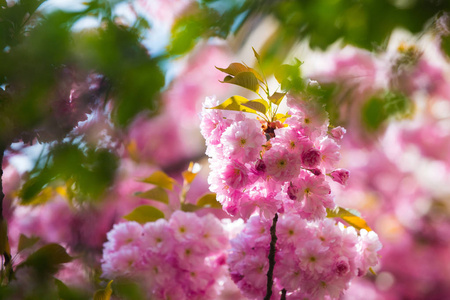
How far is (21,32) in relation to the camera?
0.56 m

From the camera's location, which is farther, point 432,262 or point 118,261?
point 432,262

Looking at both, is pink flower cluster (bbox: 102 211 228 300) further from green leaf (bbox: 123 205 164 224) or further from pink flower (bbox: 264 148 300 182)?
pink flower (bbox: 264 148 300 182)

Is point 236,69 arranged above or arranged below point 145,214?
above

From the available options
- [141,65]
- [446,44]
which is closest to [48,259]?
[141,65]

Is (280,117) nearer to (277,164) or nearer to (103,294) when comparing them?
(277,164)

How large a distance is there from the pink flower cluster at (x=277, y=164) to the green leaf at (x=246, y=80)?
52 mm

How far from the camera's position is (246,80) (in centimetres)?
70

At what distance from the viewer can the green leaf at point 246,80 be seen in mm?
692

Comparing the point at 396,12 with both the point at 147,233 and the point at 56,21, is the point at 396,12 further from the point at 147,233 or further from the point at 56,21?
the point at 147,233

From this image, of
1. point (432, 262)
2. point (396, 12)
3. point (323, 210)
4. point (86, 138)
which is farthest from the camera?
point (432, 262)

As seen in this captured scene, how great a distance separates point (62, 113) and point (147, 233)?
0.44 metres

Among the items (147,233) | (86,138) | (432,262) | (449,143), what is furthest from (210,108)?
(449,143)

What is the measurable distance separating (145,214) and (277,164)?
1.60 feet

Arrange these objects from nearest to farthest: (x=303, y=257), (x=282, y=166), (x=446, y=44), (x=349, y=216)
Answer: (x=446, y=44) < (x=282, y=166) < (x=303, y=257) < (x=349, y=216)
